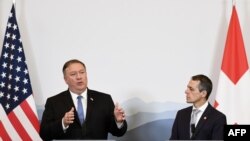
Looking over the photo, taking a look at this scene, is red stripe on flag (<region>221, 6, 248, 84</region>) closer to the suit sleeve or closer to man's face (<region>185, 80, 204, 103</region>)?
man's face (<region>185, 80, 204, 103</region>)

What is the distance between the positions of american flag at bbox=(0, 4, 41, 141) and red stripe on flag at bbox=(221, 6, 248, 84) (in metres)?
1.92

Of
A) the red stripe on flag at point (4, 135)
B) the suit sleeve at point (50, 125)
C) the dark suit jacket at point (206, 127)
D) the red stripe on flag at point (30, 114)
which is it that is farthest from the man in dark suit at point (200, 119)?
the red stripe on flag at point (4, 135)

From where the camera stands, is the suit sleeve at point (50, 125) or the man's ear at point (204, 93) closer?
the suit sleeve at point (50, 125)

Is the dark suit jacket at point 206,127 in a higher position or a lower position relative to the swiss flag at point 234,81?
lower

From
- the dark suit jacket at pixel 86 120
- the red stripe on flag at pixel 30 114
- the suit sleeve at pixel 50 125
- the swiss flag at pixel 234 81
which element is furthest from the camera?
the red stripe on flag at pixel 30 114

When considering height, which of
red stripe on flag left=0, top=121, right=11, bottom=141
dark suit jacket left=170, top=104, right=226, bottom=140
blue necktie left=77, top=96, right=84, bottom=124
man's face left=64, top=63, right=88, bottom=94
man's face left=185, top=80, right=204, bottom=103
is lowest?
red stripe on flag left=0, top=121, right=11, bottom=141

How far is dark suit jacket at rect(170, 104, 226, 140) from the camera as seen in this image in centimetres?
333

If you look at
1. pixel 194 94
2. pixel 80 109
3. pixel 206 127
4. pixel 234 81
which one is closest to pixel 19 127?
pixel 80 109

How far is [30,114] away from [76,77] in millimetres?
1103

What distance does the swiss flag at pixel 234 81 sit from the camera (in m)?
4.21

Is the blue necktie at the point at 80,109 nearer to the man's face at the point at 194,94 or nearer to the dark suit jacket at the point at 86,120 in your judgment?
the dark suit jacket at the point at 86,120

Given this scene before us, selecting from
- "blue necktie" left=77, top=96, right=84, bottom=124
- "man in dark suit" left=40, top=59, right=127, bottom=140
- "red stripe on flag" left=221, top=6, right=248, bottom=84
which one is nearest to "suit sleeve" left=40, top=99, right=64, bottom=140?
"man in dark suit" left=40, top=59, right=127, bottom=140

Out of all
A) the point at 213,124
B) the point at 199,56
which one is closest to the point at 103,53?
the point at 199,56

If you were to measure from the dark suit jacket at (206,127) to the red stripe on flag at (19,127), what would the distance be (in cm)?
155
